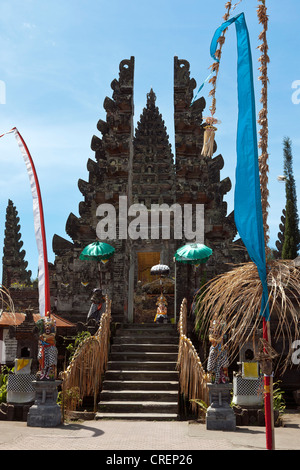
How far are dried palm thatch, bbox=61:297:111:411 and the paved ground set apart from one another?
739mm

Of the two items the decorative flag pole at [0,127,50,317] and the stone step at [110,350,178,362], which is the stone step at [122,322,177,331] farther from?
the decorative flag pole at [0,127,50,317]

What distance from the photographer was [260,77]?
6316 millimetres

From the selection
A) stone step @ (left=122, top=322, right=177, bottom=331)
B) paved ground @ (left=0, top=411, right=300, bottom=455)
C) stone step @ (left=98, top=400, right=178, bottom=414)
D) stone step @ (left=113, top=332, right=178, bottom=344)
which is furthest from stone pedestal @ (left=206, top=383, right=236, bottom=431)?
stone step @ (left=122, top=322, right=177, bottom=331)

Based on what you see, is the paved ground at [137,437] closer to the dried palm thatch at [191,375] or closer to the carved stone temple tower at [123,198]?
the dried palm thatch at [191,375]

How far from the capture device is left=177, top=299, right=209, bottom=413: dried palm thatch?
10266 millimetres

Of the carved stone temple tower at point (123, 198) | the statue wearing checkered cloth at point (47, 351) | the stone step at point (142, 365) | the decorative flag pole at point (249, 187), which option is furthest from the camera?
the carved stone temple tower at point (123, 198)

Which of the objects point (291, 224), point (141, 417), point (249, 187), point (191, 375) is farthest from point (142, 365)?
point (291, 224)

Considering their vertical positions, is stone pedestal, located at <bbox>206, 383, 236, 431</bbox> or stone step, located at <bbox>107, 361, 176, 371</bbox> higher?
stone step, located at <bbox>107, 361, 176, 371</bbox>

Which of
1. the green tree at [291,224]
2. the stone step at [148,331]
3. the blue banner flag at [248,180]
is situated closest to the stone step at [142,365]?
the stone step at [148,331]

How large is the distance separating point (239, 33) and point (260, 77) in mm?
631

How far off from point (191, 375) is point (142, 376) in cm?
168

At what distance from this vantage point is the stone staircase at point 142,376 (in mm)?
10734

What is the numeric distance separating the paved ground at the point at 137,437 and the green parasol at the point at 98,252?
23.4 feet

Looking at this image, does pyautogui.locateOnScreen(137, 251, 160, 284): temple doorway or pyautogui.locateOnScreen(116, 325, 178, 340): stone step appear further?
pyautogui.locateOnScreen(137, 251, 160, 284): temple doorway
